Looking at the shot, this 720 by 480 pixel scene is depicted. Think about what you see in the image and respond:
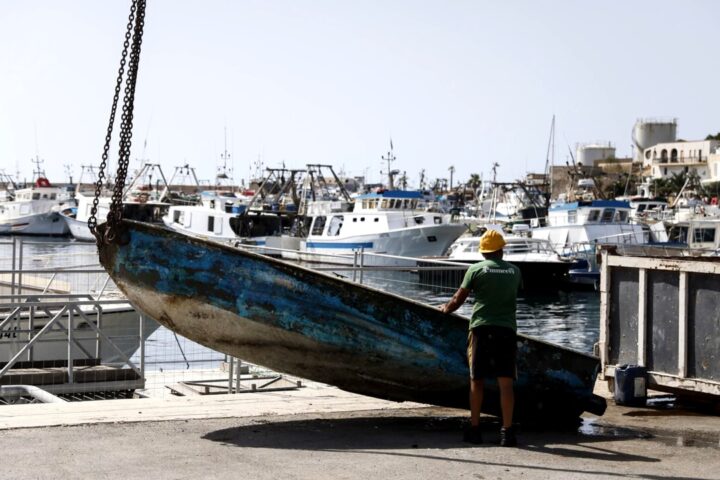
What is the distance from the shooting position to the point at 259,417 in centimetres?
976

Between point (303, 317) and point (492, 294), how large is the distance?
1.63 meters

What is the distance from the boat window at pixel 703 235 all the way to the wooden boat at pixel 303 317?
5179 centimetres

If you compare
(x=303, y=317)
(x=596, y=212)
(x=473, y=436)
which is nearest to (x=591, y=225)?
(x=596, y=212)

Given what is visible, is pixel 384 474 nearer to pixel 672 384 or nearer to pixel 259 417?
pixel 259 417

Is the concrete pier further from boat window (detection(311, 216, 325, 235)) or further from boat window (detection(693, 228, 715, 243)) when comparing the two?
boat window (detection(311, 216, 325, 235))

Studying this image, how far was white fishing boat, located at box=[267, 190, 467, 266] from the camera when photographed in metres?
62.4

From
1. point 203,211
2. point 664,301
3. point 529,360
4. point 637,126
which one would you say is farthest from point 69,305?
point 637,126

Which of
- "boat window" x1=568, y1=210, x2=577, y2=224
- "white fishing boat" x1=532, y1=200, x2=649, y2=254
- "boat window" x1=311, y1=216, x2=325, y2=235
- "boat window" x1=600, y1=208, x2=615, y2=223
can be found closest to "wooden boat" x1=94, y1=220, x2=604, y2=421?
"white fishing boat" x1=532, y1=200, x2=649, y2=254

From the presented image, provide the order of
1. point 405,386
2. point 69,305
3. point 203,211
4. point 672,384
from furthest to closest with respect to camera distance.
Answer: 1. point 203,211
2. point 69,305
3. point 672,384
4. point 405,386

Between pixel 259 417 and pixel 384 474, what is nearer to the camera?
pixel 384 474

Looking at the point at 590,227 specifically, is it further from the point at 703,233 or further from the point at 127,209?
the point at 127,209

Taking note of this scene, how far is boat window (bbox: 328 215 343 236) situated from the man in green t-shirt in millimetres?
57534

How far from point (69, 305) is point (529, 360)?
5.53 metres

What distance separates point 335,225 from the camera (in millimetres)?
66812
